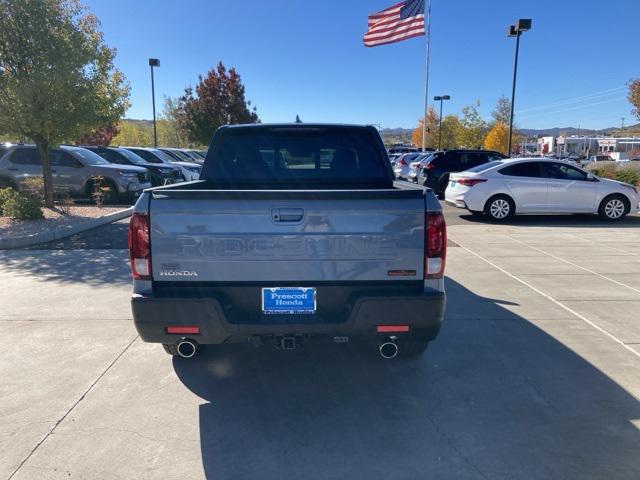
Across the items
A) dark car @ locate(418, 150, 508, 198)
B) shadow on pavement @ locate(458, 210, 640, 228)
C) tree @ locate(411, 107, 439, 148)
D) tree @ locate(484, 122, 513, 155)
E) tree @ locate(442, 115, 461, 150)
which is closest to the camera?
shadow on pavement @ locate(458, 210, 640, 228)

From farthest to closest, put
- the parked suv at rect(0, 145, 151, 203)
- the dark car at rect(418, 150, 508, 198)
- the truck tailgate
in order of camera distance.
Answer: the dark car at rect(418, 150, 508, 198), the parked suv at rect(0, 145, 151, 203), the truck tailgate


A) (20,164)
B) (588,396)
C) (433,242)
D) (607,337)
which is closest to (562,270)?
(607,337)

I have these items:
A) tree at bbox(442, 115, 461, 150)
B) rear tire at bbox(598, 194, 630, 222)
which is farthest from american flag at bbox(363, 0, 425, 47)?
tree at bbox(442, 115, 461, 150)

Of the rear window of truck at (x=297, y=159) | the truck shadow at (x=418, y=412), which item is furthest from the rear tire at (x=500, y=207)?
the rear window of truck at (x=297, y=159)

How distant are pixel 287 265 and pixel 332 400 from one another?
44.7 inches

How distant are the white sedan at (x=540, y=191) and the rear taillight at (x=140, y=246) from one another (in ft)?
34.6

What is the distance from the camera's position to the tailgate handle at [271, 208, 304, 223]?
10.3 ft

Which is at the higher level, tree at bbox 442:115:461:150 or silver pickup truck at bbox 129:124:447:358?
tree at bbox 442:115:461:150

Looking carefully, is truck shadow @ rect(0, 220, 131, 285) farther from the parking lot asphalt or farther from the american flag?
the american flag

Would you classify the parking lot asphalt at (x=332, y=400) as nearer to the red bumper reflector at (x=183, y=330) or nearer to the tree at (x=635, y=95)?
the red bumper reflector at (x=183, y=330)

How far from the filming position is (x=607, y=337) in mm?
4832

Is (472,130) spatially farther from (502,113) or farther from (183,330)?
(183,330)

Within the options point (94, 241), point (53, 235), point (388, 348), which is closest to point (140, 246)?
point (388, 348)

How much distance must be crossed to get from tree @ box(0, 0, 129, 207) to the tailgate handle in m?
9.77
